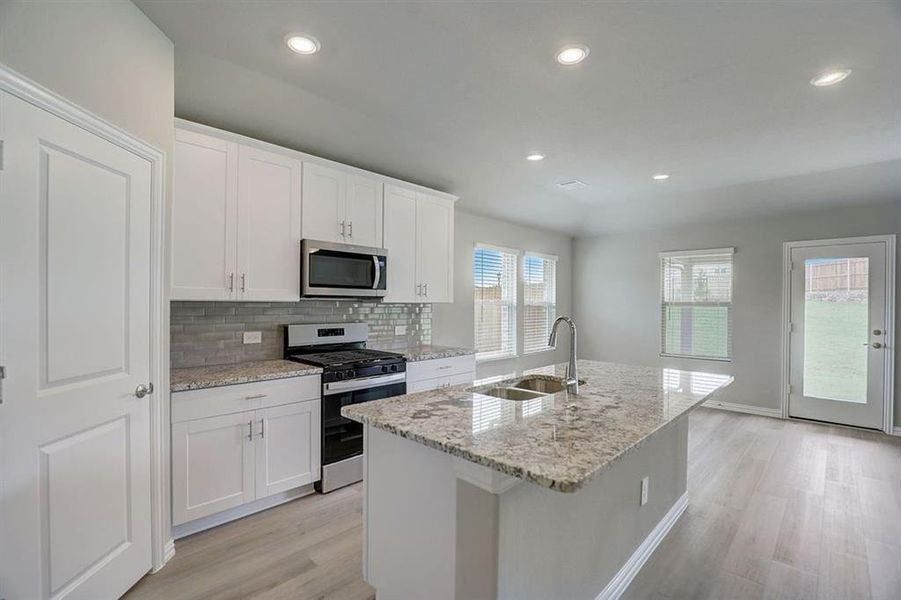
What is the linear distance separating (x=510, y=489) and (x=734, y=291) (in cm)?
510

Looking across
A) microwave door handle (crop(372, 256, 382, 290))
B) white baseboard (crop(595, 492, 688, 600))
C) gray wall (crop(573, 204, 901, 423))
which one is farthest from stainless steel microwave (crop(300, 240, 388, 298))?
gray wall (crop(573, 204, 901, 423))

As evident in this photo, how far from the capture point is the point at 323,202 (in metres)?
3.11

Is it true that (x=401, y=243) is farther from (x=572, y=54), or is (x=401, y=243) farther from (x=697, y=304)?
(x=697, y=304)

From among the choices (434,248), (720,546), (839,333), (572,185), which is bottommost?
(720,546)

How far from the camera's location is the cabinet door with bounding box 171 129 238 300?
7.98 ft

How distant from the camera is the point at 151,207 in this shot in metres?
1.96

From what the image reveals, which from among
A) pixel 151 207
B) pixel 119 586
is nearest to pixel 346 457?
pixel 119 586

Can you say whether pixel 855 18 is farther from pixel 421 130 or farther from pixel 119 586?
pixel 119 586

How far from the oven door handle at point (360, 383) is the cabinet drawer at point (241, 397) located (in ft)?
0.24

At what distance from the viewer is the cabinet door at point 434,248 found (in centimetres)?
383

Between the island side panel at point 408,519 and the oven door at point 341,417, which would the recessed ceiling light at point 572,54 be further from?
the oven door at point 341,417

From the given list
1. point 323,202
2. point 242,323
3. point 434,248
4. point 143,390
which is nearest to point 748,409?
point 434,248

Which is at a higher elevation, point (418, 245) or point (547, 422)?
point (418, 245)

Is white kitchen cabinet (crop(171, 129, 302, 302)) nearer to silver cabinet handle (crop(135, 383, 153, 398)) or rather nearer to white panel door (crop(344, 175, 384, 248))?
white panel door (crop(344, 175, 384, 248))
